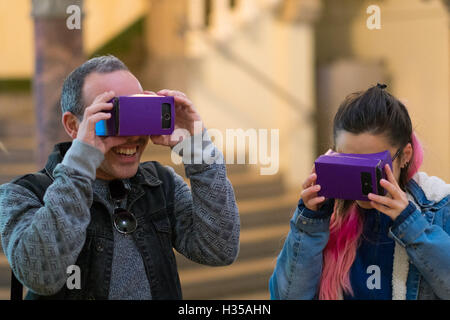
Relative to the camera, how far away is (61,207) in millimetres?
1397

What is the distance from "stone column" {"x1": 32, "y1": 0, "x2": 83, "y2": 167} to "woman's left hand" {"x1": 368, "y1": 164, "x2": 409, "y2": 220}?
1.73 metres

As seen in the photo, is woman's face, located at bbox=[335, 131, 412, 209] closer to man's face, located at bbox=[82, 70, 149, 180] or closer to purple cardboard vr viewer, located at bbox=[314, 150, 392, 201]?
purple cardboard vr viewer, located at bbox=[314, 150, 392, 201]

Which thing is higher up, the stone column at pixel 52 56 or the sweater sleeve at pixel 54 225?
the stone column at pixel 52 56

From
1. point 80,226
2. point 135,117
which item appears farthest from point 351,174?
point 80,226

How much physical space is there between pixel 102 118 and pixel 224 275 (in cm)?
352

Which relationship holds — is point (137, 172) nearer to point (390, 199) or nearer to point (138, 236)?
point (138, 236)

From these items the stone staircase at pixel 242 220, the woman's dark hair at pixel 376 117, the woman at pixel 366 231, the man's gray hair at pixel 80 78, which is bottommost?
the stone staircase at pixel 242 220

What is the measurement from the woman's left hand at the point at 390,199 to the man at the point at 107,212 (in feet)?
1.08

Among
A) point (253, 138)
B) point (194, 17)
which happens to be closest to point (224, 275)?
point (253, 138)

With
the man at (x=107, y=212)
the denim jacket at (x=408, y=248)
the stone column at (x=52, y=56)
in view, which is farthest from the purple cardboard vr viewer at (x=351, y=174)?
the stone column at (x=52, y=56)

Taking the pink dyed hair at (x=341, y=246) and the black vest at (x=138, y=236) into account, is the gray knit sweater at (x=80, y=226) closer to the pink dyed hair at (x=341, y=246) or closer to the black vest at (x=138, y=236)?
the black vest at (x=138, y=236)

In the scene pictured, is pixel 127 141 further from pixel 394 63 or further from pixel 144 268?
pixel 394 63

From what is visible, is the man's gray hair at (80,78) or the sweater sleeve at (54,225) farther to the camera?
the man's gray hair at (80,78)

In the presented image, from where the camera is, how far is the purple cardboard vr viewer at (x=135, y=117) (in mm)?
1454
